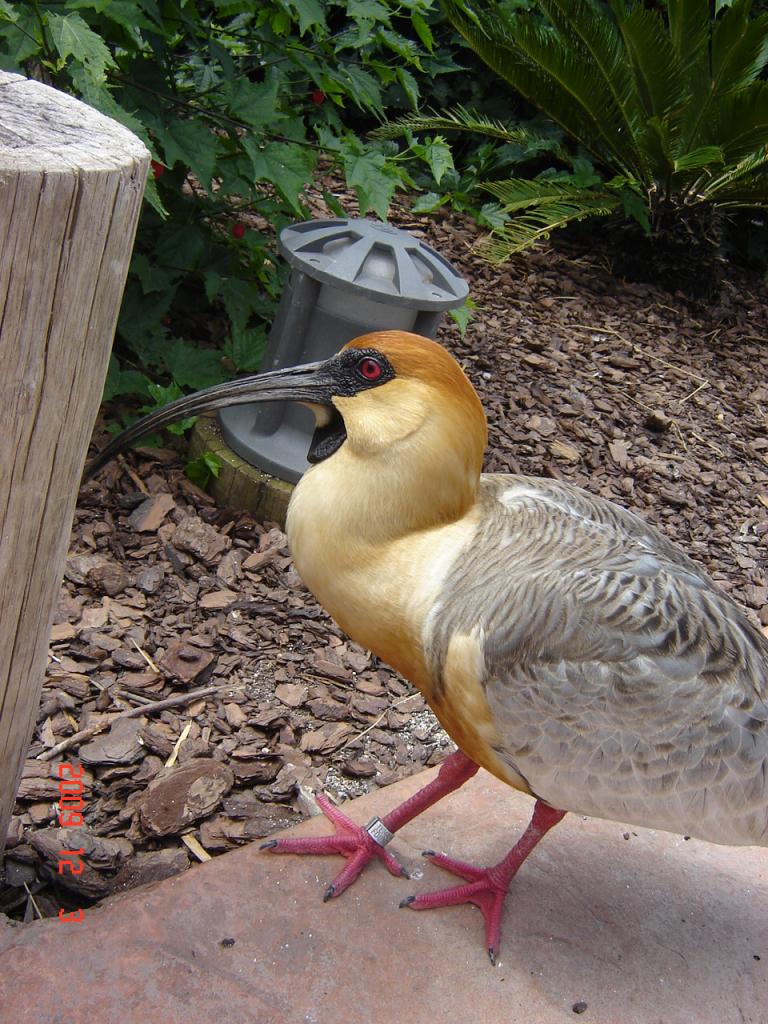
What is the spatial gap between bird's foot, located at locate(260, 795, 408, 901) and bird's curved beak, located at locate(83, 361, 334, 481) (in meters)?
1.24

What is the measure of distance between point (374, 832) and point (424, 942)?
352 millimetres

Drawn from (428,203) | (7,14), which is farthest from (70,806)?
(428,203)

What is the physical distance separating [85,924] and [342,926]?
0.69 meters

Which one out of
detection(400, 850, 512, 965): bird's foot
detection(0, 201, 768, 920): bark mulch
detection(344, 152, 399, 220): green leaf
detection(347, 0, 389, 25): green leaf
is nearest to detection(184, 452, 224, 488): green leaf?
detection(0, 201, 768, 920): bark mulch

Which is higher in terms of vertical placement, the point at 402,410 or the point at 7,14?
the point at 7,14

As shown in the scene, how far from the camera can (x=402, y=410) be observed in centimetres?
260

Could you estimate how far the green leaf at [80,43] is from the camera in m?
3.02

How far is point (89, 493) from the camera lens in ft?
14.0

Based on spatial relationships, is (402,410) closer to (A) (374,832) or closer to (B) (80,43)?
(A) (374,832)

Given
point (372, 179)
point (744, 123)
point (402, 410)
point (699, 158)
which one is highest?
point (744, 123)

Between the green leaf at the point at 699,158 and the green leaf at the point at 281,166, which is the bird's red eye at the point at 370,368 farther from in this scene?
the green leaf at the point at 699,158

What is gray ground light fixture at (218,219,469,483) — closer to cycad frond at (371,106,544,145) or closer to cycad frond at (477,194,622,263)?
cycad frond at (477,194,622,263)

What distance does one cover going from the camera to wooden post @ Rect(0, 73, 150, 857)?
5.62ft

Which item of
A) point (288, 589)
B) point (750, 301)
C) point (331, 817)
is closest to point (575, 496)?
point (331, 817)
